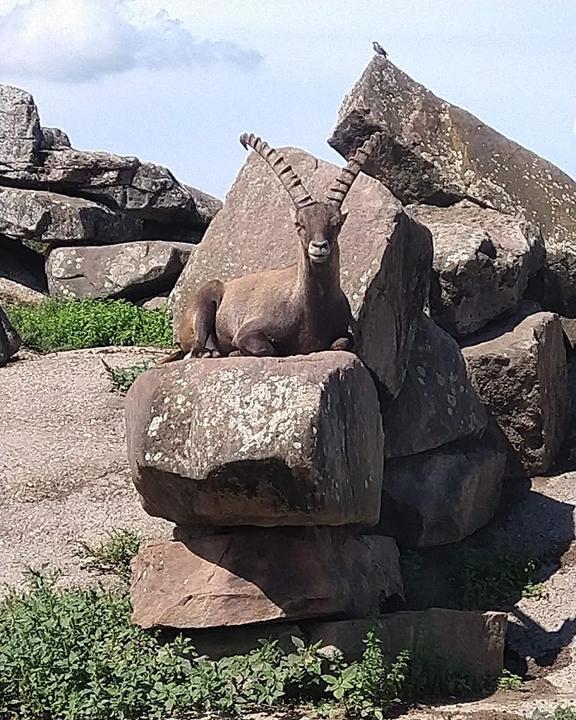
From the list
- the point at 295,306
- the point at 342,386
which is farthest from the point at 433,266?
the point at 342,386

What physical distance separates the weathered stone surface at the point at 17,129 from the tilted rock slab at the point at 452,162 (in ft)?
27.8

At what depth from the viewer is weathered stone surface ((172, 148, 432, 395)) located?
994cm

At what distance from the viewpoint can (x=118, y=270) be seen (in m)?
18.4

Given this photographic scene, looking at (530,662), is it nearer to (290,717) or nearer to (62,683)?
(290,717)

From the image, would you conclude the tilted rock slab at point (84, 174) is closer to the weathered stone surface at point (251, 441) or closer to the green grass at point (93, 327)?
the green grass at point (93, 327)

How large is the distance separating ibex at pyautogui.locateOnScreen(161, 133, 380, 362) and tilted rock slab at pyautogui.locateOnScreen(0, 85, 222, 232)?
11.2 meters

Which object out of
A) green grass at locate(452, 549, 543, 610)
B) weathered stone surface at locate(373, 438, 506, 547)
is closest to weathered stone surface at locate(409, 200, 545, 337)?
weathered stone surface at locate(373, 438, 506, 547)

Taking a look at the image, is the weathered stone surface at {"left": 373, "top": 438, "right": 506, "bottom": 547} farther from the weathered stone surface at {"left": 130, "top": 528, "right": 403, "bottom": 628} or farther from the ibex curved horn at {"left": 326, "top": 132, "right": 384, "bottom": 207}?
the ibex curved horn at {"left": 326, "top": 132, "right": 384, "bottom": 207}

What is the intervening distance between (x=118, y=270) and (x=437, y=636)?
10905 millimetres

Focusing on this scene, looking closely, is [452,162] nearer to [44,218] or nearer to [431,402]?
[431,402]

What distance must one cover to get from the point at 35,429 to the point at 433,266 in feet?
14.0

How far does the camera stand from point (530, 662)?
9.27 meters

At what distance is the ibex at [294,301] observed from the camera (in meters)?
8.83

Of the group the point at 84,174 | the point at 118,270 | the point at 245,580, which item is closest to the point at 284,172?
the point at 245,580
